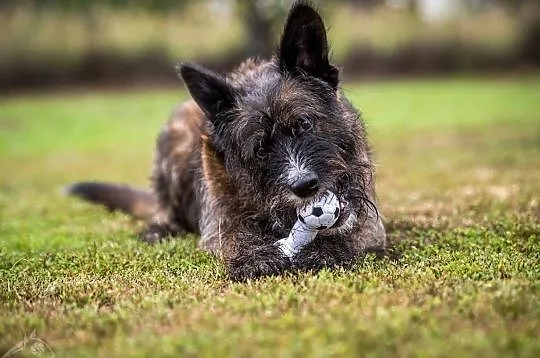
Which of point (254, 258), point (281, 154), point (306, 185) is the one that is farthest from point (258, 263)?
point (281, 154)

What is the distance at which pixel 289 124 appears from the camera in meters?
5.38

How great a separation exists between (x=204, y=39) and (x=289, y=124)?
1307 inches

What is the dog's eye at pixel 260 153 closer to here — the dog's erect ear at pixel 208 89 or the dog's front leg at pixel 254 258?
the dog's erect ear at pixel 208 89

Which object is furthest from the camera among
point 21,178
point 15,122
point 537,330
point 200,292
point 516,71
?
point 516,71

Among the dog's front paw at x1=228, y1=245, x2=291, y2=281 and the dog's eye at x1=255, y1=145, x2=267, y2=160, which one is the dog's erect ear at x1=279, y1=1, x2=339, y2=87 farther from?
the dog's front paw at x1=228, y1=245, x2=291, y2=281

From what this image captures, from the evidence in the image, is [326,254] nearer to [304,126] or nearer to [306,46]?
[304,126]

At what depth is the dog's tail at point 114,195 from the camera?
888cm

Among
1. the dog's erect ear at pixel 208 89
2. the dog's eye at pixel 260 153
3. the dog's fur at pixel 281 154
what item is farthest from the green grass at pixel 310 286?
the dog's erect ear at pixel 208 89

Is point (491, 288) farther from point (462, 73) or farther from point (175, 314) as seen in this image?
point (462, 73)

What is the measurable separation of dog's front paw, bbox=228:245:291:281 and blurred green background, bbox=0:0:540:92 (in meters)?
31.5

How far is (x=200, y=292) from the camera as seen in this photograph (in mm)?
4719

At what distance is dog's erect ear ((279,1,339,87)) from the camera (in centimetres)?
555

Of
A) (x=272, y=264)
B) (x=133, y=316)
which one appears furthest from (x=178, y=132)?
(x=133, y=316)

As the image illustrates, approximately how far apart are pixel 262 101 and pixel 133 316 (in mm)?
2090
